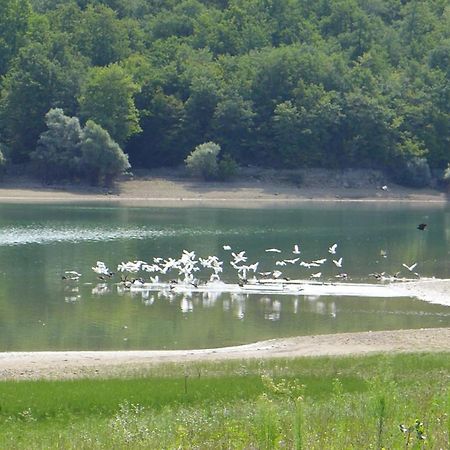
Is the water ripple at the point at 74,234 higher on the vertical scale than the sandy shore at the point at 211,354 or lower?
lower

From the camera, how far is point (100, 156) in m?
111

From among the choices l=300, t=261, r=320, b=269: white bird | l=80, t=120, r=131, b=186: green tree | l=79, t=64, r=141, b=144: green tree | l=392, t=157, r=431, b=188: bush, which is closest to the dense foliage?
l=80, t=120, r=131, b=186: green tree

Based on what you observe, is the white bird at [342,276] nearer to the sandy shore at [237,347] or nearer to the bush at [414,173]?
the sandy shore at [237,347]

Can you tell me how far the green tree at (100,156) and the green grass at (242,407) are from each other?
80817mm

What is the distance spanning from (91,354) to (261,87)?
3724 inches

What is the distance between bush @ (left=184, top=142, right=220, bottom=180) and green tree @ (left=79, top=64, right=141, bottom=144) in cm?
675

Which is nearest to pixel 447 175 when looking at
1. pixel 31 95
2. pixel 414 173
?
pixel 414 173

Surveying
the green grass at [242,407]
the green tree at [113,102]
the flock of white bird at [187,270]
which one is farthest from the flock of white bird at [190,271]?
the green tree at [113,102]

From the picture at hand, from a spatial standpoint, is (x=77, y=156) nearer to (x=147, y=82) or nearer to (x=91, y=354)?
(x=147, y=82)

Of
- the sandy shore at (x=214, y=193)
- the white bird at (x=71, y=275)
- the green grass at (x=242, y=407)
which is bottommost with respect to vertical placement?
the sandy shore at (x=214, y=193)

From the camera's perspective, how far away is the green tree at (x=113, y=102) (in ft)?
386

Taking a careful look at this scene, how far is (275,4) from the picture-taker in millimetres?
161375

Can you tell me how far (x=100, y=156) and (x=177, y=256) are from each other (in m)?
50.7

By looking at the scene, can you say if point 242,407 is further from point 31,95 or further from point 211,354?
point 31,95
